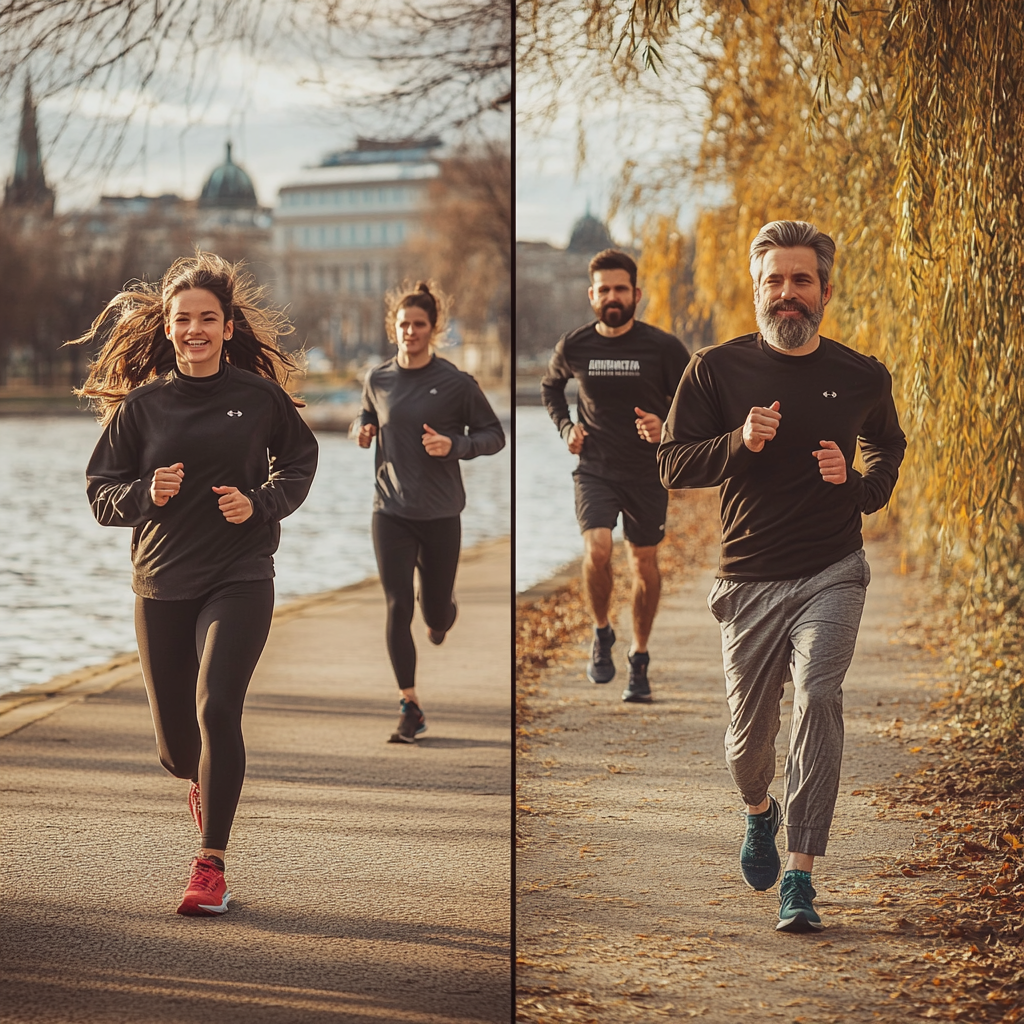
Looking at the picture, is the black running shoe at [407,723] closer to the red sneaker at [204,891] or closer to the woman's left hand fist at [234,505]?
the red sneaker at [204,891]

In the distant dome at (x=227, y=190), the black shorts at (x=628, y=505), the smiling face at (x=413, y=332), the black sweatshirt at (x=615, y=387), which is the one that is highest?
the distant dome at (x=227, y=190)

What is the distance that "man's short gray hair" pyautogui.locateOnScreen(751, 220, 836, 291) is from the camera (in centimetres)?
363

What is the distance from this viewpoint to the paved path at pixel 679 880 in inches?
137

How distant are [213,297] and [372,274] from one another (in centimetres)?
10410

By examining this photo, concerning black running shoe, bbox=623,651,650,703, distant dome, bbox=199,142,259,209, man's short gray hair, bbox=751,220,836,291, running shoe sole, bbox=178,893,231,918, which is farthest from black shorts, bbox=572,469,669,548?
distant dome, bbox=199,142,259,209

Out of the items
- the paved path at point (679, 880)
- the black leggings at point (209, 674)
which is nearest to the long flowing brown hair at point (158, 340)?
the black leggings at point (209, 674)

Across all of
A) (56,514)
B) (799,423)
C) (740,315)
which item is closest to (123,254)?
(56,514)

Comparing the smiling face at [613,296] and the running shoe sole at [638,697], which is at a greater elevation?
the smiling face at [613,296]

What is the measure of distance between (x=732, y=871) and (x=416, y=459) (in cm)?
247

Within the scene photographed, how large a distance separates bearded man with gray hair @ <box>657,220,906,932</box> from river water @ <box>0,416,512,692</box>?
554cm

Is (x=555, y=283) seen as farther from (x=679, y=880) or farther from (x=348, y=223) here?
(x=348, y=223)

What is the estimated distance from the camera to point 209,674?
395 cm

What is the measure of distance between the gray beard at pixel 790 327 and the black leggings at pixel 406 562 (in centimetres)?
275

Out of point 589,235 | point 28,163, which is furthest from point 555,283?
point 28,163
